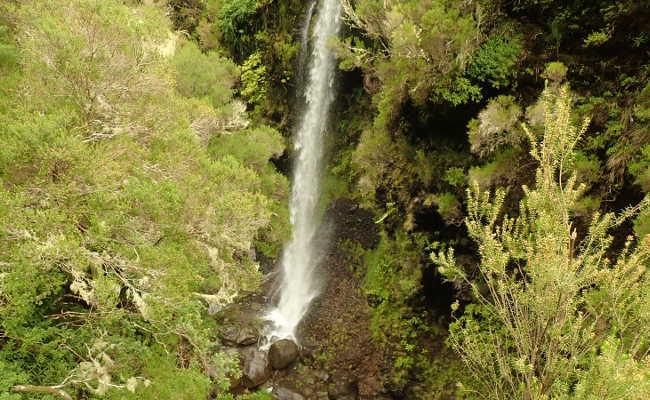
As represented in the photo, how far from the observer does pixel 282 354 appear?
43.1 feet

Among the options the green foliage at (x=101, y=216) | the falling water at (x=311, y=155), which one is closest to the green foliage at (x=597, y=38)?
the green foliage at (x=101, y=216)

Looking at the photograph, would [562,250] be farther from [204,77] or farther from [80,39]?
[204,77]

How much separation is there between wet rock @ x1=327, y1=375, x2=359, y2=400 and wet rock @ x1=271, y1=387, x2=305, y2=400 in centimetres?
95

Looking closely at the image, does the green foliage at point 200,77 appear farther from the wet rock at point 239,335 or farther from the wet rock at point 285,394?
the wet rock at point 285,394

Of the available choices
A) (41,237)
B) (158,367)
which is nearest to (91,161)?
(41,237)

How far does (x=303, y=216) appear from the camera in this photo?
1828 cm

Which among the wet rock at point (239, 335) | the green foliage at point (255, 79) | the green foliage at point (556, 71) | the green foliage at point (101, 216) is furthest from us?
the green foliage at point (255, 79)

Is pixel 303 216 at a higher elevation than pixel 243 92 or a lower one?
lower

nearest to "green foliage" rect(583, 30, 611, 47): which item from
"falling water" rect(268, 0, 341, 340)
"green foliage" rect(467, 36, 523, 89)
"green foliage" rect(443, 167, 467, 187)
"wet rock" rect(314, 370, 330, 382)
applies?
"green foliage" rect(467, 36, 523, 89)

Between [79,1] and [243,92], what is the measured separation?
35.5 feet

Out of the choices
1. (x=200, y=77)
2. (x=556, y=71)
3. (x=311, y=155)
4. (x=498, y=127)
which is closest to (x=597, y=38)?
(x=556, y=71)

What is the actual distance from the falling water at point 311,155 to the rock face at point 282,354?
10.4 ft

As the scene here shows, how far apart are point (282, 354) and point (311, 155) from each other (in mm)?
9323

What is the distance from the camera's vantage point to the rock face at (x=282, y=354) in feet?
42.9
